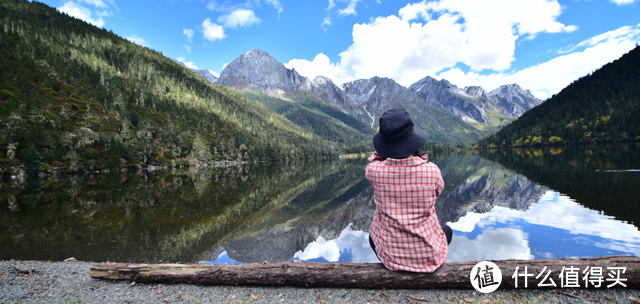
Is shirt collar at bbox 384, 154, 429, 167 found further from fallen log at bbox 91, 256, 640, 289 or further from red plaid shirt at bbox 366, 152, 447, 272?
fallen log at bbox 91, 256, 640, 289

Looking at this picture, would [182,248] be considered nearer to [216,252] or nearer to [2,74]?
[216,252]

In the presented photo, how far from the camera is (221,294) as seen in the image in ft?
19.6

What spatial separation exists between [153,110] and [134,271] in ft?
449

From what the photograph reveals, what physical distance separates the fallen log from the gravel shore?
134mm

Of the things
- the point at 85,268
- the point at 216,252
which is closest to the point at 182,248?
the point at 216,252

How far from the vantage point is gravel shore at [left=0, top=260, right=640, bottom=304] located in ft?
16.3

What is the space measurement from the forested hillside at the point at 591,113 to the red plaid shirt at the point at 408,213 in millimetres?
125238

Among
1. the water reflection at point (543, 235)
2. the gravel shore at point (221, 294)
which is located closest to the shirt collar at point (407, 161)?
the gravel shore at point (221, 294)

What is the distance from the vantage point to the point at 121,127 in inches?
3430

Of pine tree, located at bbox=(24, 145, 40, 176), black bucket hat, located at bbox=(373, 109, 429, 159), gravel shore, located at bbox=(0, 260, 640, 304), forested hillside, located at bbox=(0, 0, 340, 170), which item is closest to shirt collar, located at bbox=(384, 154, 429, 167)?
black bucket hat, located at bbox=(373, 109, 429, 159)

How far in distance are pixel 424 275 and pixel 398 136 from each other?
3.04 meters

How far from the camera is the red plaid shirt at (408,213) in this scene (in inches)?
171

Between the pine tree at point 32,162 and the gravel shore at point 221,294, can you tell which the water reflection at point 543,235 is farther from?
the pine tree at point 32,162

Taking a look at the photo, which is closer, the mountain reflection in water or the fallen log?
the fallen log
